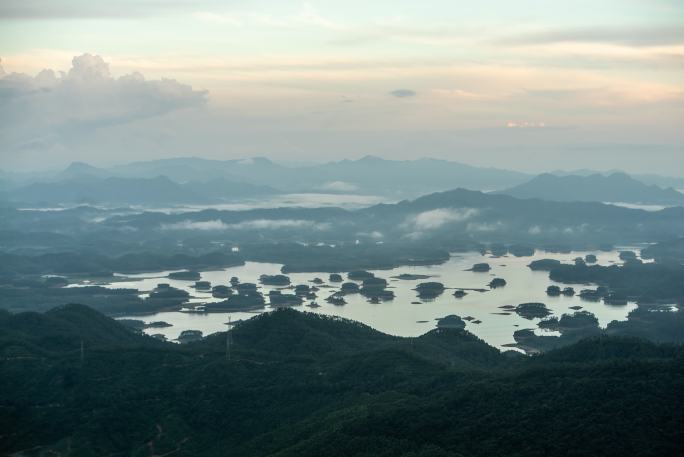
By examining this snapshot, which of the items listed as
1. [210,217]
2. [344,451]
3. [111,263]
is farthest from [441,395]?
[210,217]

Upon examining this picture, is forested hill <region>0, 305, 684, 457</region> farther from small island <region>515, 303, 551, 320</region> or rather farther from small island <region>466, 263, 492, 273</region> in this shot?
small island <region>466, 263, 492, 273</region>

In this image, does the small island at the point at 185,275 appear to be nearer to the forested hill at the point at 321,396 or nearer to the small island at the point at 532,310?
the small island at the point at 532,310

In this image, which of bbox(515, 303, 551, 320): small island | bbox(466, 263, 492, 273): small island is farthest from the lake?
bbox(515, 303, 551, 320): small island

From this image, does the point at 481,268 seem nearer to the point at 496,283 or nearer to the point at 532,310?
the point at 496,283

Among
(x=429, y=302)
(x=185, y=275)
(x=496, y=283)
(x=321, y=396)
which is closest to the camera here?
(x=321, y=396)

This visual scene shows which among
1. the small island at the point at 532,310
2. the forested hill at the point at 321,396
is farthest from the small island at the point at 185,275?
the forested hill at the point at 321,396

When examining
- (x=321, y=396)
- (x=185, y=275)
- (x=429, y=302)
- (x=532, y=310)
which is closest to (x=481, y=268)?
(x=429, y=302)
